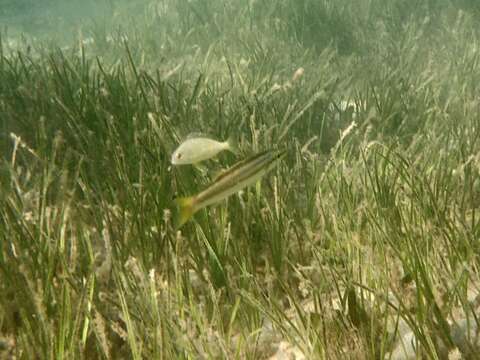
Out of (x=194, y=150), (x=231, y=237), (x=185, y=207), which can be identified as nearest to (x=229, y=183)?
(x=185, y=207)

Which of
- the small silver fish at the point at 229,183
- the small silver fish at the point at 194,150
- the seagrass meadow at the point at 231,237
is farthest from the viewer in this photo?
the small silver fish at the point at 194,150

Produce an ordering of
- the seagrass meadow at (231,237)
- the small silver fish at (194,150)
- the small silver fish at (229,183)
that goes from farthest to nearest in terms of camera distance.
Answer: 1. the small silver fish at (194,150)
2. the small silver fish at (229,183)
3. the seagrass meadow at (231,237)

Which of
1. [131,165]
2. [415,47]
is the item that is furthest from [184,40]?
[131,165]

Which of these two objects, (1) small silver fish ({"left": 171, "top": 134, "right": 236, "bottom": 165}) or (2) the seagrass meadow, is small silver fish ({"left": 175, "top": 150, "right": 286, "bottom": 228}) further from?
(1) small silver fish ({"left": 171, "top": 134, "right": 236, "bottom": 165})

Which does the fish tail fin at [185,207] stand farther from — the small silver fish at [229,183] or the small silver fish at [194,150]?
the small silver fish at [194,150]

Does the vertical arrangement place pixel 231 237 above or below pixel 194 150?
below

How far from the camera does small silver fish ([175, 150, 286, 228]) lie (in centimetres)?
230

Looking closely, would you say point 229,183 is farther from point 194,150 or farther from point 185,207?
point 194,150

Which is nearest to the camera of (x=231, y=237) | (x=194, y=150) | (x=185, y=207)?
(x=185, y=207)

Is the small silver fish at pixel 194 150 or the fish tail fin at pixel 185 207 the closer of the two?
the fish tail fin at pixel 185 207

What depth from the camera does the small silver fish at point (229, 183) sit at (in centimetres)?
230

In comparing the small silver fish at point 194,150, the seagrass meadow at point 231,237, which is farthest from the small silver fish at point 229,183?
the small silver fish at point 194,150

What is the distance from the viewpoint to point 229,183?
238 centimetres

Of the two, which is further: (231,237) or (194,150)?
(231,237)
